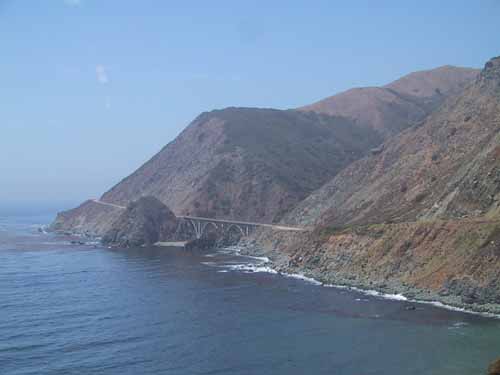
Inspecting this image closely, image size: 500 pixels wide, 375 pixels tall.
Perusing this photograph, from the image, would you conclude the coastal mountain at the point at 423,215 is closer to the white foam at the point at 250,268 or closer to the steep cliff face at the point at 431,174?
the steep cliff face at the point at 431,174

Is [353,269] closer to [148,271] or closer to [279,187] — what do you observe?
[148,271]

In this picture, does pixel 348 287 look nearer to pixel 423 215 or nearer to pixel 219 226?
pixel 423 215

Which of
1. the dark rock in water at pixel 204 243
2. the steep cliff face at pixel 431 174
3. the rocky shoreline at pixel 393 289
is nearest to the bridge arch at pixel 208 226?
the dark rock in water at pixel 204 243

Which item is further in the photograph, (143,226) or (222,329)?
(143,226)

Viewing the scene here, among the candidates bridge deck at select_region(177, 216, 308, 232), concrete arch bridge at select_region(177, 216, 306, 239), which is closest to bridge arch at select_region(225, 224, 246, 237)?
concrete arch bridge at select_region(177, 216, 306, 239)

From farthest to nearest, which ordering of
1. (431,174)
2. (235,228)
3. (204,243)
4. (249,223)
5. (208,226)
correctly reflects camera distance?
(208,226) < (235,228) < (249,223) < (204,243) < (431,174)

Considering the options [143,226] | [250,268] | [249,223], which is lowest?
[250,268]

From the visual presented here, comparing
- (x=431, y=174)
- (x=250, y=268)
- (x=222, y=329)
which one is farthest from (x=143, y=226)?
(x=222, y=329)
